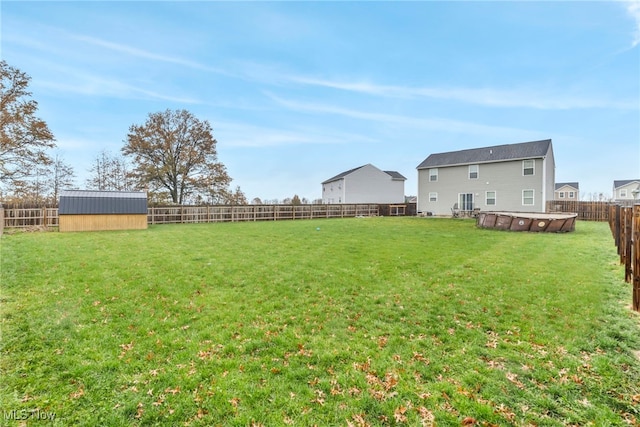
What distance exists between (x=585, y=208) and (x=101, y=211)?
1225 inches

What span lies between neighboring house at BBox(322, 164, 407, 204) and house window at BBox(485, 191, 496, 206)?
12911 mm

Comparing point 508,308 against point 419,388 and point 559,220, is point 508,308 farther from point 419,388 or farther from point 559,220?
point 559,220

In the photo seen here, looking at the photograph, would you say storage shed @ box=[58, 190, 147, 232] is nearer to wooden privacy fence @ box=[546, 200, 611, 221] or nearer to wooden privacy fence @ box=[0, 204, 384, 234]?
wooden privacy fence @ box=[0, 204, 384, 234]

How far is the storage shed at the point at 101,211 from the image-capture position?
48.4 feet

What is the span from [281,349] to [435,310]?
2.55 m

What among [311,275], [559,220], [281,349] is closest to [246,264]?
[311,275]

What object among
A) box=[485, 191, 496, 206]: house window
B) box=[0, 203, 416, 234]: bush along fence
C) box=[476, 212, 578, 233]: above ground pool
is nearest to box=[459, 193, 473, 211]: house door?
box=[485, 191, 496, 206]: house window

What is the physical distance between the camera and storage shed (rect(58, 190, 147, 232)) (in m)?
14.8

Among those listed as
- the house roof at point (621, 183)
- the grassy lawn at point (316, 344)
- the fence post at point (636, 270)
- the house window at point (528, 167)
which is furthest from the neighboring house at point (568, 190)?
the grassy lawn at point (316, 344)

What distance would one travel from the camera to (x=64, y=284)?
5508 mm

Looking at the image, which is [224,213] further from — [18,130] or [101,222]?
[18,130]

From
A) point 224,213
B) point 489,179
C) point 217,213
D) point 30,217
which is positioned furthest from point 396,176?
→ point 30,217

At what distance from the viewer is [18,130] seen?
738 inches

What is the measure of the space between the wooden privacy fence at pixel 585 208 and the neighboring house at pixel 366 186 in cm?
1678
